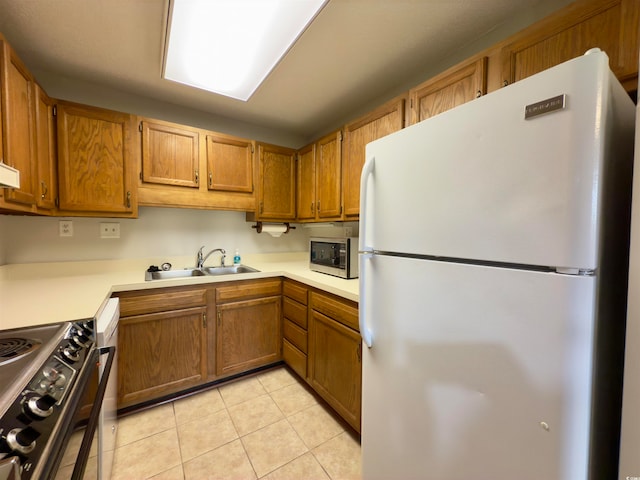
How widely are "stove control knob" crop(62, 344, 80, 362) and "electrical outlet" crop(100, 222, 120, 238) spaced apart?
1531 millimetres

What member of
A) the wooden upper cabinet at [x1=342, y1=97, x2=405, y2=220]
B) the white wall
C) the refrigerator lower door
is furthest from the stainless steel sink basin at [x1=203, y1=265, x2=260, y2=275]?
the refrigerator lower door

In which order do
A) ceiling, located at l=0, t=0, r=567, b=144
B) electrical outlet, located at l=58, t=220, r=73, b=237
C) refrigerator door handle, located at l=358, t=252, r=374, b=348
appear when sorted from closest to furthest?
refrigerator door handle, located at l=358, t=252, r=374, b=348
ceiling, located at l=0, t=0, r=567, b=144
electrical outlet, located at l=58, t=220, r=73, b=237

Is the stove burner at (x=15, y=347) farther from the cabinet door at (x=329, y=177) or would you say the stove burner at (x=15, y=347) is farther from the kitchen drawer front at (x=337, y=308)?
the cabinet door at (x=329, y=177)

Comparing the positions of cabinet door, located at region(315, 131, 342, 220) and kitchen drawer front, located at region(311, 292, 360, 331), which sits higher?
cabinet door, located at region(315, 131, 342, 220)

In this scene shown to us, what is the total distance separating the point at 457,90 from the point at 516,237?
3.31ft

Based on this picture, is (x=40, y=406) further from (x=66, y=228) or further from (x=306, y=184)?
(x=306, y=184)

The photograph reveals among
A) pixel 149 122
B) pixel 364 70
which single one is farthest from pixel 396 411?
pixel 149 122

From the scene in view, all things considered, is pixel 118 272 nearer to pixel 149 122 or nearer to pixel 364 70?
pixel 149 122

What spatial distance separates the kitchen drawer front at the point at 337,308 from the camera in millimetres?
1522

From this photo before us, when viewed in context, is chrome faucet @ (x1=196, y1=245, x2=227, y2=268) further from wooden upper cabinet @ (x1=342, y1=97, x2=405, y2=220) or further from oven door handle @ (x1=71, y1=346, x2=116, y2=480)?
oven door handle @ (x1=71, y1=346, x2=116, y2=480)

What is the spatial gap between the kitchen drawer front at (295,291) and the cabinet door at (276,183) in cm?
70

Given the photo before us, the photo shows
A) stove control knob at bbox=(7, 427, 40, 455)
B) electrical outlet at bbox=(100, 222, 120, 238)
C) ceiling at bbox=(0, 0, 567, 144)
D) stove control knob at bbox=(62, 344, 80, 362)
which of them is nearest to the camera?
stove control knob at bbox=(7, 427, 40, 455)

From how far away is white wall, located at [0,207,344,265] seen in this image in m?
1.84

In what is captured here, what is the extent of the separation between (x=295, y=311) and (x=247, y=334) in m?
0.43
